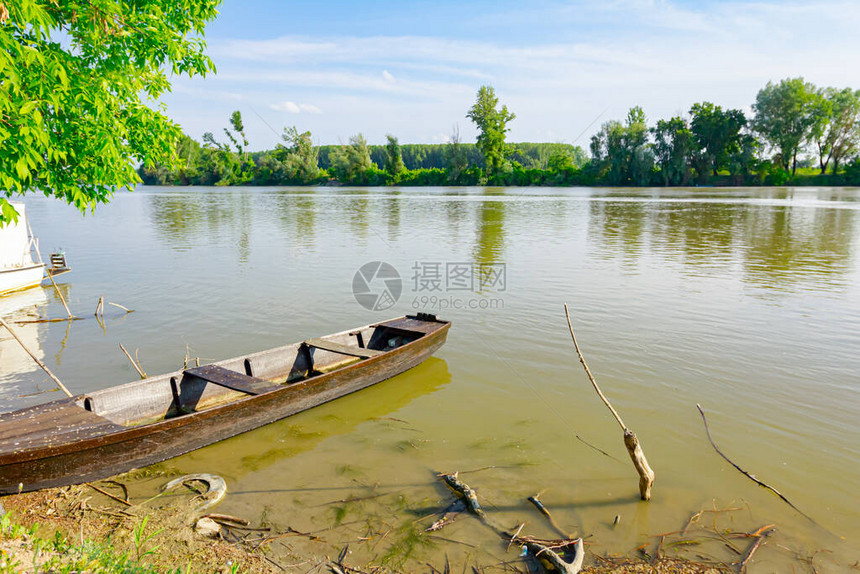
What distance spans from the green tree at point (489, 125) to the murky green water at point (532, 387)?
252 feet

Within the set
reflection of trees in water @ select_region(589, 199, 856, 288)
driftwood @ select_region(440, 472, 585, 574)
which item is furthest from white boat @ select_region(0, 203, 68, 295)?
reflection of trees in water @ select_region(589, 199, 856, 288)

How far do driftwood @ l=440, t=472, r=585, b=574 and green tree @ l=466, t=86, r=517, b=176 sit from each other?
92.1m

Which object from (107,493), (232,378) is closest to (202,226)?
(232,378)

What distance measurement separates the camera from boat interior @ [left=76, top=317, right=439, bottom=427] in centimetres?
623

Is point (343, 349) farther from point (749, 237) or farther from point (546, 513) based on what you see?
point (749, 237)

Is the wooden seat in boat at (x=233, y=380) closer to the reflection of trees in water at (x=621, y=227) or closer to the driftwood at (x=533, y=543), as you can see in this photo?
the driftwood at (x=533, y=543)

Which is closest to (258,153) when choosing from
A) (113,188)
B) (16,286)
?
(16,286)

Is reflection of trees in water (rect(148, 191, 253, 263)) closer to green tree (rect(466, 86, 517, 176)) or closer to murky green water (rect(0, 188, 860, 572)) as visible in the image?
murky green water (rect(0, 188, 860, 572))

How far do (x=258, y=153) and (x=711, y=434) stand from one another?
12412cm

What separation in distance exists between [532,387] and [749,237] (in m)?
20.9

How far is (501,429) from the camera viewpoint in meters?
6.78

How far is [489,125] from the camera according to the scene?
92.6m

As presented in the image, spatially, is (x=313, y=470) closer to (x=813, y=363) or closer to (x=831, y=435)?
(x=831, y=435)

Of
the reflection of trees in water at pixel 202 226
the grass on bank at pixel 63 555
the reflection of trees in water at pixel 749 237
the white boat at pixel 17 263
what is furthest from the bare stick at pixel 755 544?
the reflection of trees in water at pixel 202 226
